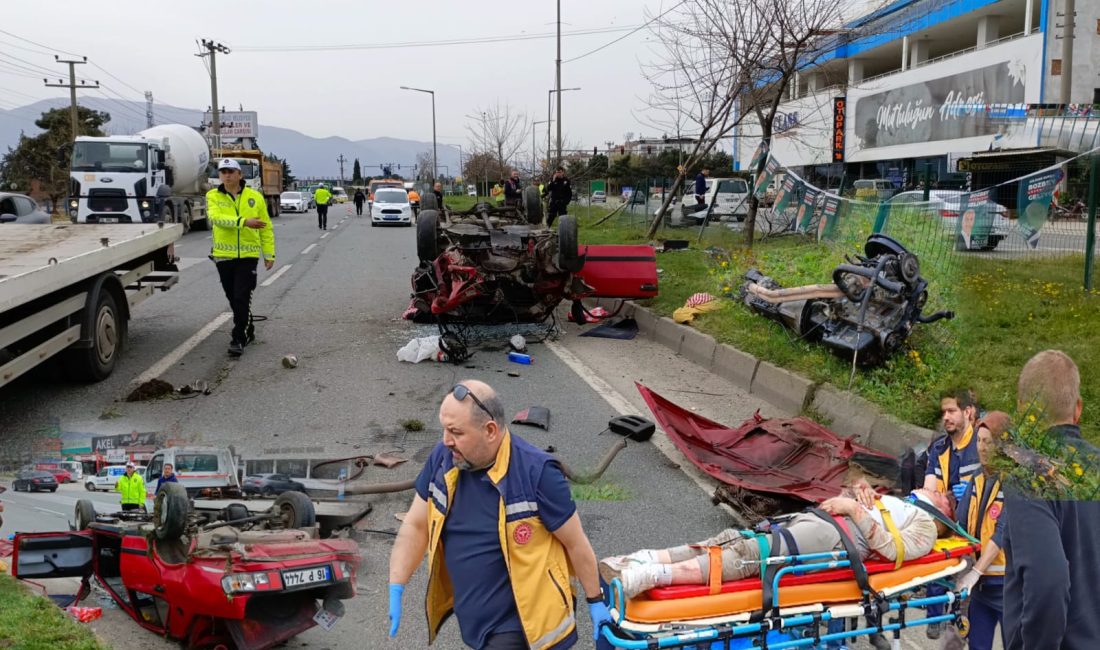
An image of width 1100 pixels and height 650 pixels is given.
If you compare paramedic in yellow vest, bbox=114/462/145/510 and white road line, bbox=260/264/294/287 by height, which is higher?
white road line, bbox=260/264/294/287

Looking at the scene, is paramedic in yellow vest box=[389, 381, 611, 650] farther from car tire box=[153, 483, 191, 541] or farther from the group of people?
car tire box=[153, 483, 191, 541]

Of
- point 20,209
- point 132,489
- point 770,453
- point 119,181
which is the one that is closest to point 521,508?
point 132,489

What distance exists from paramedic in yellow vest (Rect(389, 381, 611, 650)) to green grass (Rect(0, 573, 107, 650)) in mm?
1513

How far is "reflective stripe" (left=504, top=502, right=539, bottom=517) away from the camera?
3016 mm

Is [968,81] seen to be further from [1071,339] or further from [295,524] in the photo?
[295,524]

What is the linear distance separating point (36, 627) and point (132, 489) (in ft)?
4.84

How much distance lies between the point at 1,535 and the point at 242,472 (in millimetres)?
1355

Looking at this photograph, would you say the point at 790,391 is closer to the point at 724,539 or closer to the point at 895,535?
the point at 895,535

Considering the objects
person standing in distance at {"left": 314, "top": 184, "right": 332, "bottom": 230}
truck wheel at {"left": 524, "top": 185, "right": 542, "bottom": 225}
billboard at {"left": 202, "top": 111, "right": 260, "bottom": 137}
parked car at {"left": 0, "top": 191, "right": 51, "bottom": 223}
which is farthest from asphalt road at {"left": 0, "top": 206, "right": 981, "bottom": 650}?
billboard at {"left": 202, "top": 111, "right": 260, "bottom": 137}

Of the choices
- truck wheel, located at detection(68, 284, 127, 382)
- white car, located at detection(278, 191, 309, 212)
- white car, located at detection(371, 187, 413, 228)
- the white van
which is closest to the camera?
the white van

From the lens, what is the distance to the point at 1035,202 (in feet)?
30.5

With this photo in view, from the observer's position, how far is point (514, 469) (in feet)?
10.0

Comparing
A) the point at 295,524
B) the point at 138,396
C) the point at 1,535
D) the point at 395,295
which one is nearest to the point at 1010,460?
the point at 295,524

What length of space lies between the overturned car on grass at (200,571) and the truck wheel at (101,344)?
439 cm
